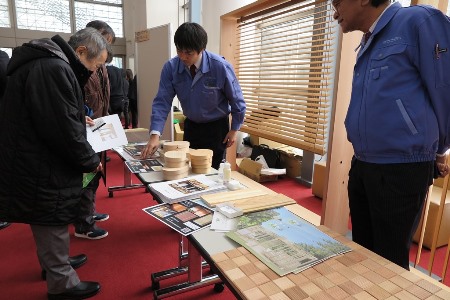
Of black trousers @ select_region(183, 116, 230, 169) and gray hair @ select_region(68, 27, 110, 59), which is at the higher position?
gray hair @ select_region(68, 27, 110, 59)

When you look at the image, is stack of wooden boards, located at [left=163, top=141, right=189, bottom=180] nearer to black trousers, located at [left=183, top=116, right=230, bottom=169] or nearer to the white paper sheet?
the white paper sheet

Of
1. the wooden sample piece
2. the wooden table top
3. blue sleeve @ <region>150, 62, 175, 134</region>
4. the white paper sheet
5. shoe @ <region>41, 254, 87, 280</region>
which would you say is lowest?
shoe @ <region>41, 254, 87, 280</region>

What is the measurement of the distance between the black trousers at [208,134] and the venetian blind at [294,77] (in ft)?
2.64

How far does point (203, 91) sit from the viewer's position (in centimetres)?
215

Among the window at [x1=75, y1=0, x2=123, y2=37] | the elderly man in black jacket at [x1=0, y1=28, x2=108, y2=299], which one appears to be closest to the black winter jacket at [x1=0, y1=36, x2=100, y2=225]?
the elderly man in black jacket at [x1=0, y1=28, x2=108, y2=299]

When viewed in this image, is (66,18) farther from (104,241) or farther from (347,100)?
(347,100)

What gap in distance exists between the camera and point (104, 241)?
2.48 m

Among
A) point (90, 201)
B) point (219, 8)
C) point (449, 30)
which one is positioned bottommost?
point (90, 201)

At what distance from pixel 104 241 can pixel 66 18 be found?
948 cm

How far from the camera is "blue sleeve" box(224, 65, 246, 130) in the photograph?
7.12 ft

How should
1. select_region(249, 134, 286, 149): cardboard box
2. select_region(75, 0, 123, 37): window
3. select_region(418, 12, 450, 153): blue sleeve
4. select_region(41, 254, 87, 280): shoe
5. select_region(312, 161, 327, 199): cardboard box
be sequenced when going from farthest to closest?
select_region(75, 0, 123, 37): window, select_region(249, 134, 286, 149): cardboard box, select_region(312, 161, 327, 199): cardboard box, select_region(41, 254, 87, 280): shoe, select_region(418, 12, 450, 153): blue sleeve

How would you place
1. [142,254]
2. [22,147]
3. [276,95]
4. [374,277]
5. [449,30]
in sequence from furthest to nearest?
[276,95], [142,254], [22,147], [449,30], [374,277]

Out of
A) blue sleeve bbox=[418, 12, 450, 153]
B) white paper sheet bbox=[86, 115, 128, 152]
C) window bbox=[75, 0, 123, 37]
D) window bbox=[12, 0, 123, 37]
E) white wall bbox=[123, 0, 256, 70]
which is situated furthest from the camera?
window bbox=[75, 0, 123, 37]

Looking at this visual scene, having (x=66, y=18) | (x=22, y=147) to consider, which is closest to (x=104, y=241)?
(x=22, y=147)
